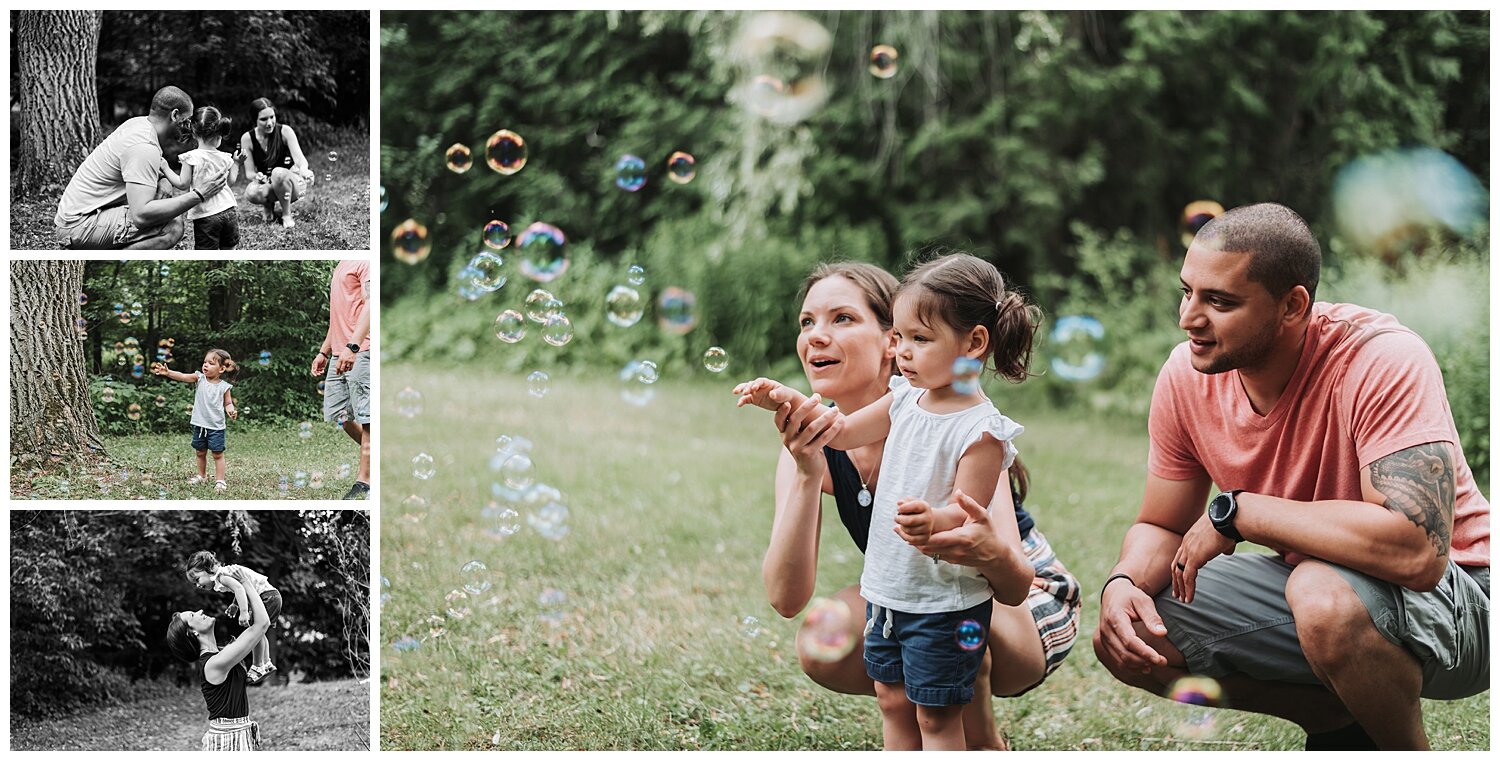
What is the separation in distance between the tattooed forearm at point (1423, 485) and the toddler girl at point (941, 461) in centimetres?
67

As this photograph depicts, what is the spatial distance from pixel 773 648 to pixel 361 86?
1.95 m

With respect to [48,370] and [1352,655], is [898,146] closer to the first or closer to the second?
A: [48,370]

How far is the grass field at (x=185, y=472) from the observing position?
315 centimetres

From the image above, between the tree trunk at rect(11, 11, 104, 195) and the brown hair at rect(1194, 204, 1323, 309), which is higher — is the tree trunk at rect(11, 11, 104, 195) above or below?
above

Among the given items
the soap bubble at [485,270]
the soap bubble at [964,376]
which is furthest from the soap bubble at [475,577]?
the soap bubble at [964,376]

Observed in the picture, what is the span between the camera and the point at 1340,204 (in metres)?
7.92

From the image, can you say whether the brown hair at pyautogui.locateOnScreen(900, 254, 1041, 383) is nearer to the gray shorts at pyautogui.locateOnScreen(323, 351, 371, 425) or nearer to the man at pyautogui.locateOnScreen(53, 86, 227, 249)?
the gray shorts at pyautogui.locateOnScreen(323, 351, 371, 425)

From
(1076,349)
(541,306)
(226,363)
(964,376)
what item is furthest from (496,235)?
(1076,349)

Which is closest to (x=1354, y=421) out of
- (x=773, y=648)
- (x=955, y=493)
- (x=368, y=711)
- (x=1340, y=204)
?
(x=955, y=493)

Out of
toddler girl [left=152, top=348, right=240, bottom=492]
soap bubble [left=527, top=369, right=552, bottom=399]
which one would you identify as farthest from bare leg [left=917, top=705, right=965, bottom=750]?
toddler girl [left=152, top=348, right=240, bottom=492]

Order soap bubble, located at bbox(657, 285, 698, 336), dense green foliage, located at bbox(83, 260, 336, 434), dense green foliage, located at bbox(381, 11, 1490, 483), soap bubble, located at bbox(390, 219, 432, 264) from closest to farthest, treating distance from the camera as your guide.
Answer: dense green foliage, located at bbox(83, 260, 336, 434) → soap bubble, located at bbox(657, 285, 698, 336) → soap bubble, located at bbox(390, 219, 432, 264) → dense green foliage, located at bbox(381, 11, 1490, 483)

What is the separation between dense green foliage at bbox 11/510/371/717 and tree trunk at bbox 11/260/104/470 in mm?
187

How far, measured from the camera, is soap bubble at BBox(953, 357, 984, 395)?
2.37 metres

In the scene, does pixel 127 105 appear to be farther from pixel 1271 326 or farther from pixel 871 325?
pixel 1271 326
